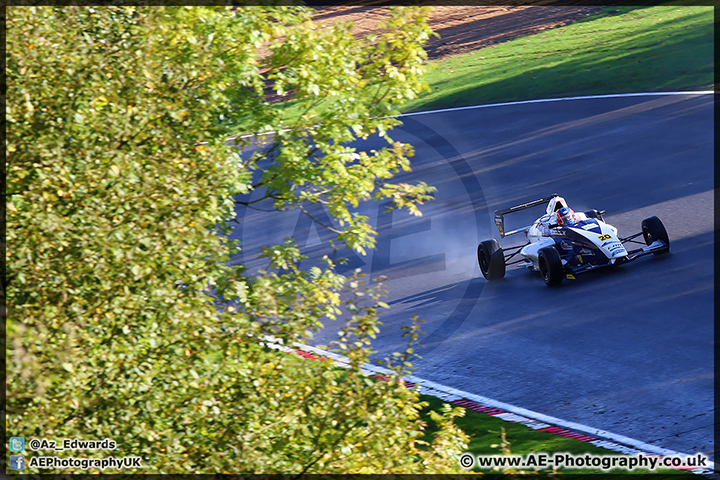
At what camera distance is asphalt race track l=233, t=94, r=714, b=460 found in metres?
10.9

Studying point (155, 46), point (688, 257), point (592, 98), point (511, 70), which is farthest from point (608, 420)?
point (511, 70)

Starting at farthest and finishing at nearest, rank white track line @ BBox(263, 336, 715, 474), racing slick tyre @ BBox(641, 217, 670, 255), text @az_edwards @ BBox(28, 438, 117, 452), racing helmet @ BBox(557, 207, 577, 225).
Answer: racing helmet @ BBox(557, 207, 577, 225)
racing slick tyre @ BBox(641, 217, 670, 255)
white track line @ BBox(263, 336, 715, 474)
text @az_edwards @ BBox(28, 438, 117, 452)

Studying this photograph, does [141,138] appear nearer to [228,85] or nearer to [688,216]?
[228,85]

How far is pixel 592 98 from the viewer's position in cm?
2923

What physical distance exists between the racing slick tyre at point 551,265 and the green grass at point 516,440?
15.5ft

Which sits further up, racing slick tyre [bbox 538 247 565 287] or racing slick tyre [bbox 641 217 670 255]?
racing slick tyre [bbox 641 217 670 255]

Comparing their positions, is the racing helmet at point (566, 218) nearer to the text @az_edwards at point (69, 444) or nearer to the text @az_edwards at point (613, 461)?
the text @az_edwards at point (613, 461)

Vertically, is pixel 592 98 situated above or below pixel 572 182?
above

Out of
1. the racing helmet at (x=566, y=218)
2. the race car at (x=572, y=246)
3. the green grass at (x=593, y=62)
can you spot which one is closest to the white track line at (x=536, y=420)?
the race car at (x=572, y=246)

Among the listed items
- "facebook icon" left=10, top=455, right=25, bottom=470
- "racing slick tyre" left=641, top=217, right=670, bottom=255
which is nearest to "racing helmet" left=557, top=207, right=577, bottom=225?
"racing slick tyre" left=641, top=217, right=670, bottom=255

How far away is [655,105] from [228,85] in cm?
2215

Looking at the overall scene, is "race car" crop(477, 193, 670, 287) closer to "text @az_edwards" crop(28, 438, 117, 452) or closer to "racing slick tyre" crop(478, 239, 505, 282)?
"racing slick tyre" crop(478, 239, 505, 282)

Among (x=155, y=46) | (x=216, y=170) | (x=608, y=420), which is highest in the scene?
(x=155, y=46)

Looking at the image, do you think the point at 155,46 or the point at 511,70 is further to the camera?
the point at 511,70
